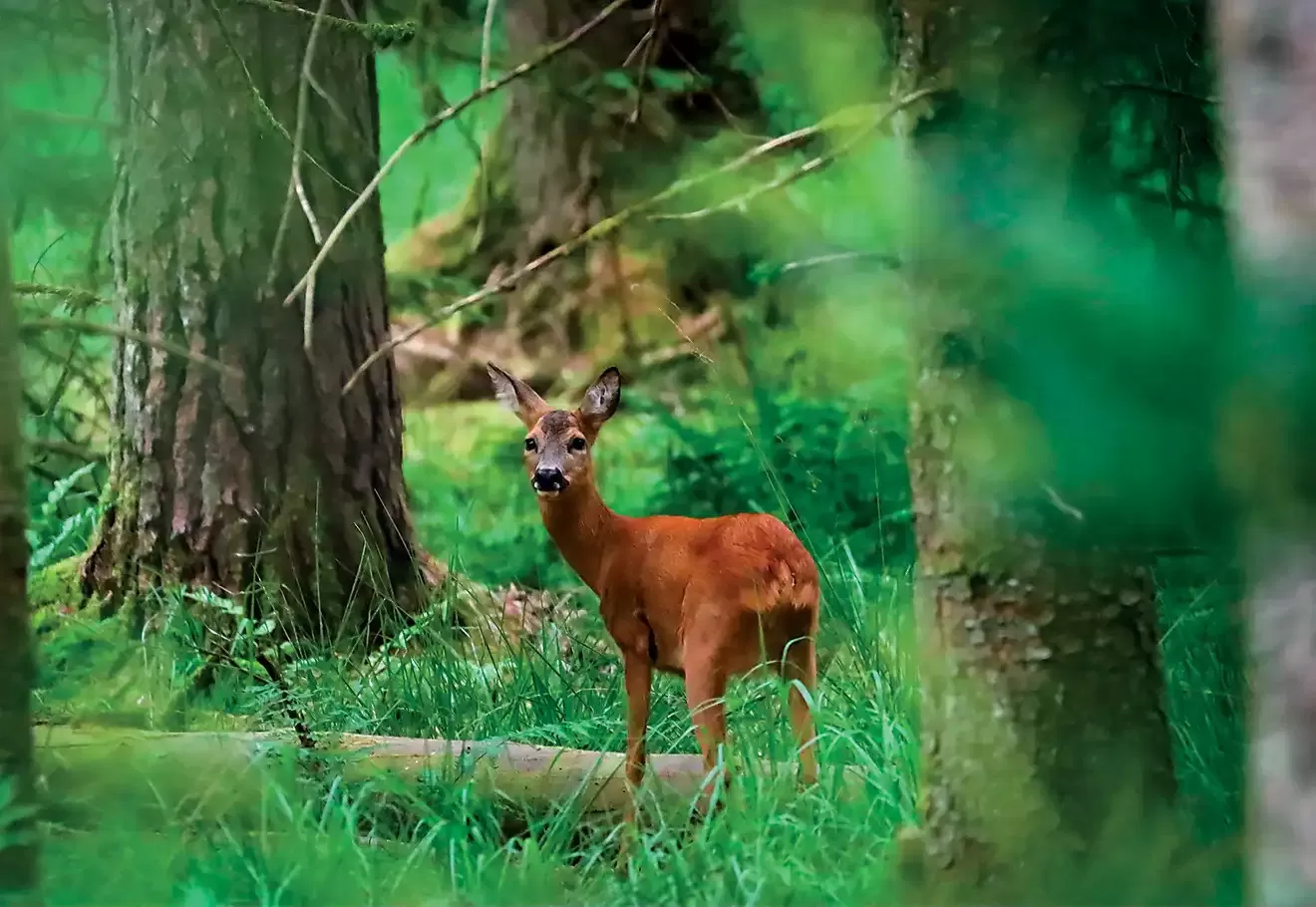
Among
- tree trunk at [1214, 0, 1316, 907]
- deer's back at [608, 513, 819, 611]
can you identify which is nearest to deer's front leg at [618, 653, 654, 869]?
deer's back at [608, 513, 819, 611]

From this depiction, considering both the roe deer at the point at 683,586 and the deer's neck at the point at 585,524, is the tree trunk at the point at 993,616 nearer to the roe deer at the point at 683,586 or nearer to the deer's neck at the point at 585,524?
the roe deer at the point at 683,586

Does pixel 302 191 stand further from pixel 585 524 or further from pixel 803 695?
pixel 803 695

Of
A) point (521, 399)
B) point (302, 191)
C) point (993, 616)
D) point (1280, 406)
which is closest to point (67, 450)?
point (302, 191)

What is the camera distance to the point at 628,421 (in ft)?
15.7

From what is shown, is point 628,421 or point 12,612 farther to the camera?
point 628,421

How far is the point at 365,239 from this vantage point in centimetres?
338

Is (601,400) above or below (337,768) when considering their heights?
above

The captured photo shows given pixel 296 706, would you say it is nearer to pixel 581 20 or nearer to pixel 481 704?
pixel 481 704

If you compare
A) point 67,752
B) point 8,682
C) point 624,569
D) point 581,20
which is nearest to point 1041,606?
point 624,569

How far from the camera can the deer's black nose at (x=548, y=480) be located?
7.47 feet

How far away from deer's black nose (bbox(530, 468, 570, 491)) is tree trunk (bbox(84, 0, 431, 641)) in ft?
3.12

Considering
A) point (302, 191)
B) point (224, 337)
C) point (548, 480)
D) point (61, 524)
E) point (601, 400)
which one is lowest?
point (61, 524)

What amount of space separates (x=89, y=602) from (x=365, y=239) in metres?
1.11

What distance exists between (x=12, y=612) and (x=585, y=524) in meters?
1.07
